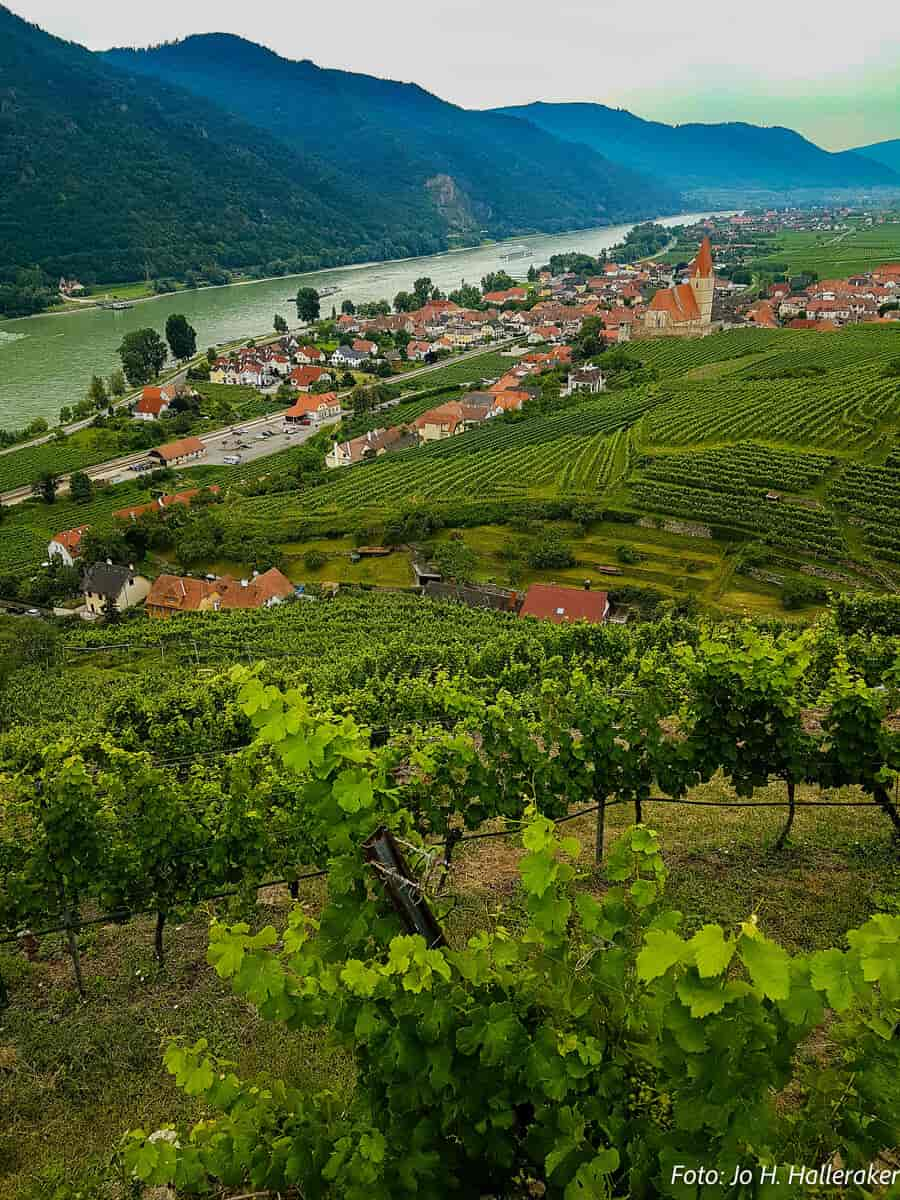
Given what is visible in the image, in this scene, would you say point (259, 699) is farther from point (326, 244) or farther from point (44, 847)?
point (326, 244)

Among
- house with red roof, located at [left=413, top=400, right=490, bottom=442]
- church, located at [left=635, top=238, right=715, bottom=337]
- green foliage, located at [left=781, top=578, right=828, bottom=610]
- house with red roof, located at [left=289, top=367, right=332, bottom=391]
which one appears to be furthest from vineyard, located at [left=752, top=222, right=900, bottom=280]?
green foliage, located at [left=781, top=578, right=828, bottom=610]

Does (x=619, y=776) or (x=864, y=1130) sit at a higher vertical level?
(x=864, y=1130)

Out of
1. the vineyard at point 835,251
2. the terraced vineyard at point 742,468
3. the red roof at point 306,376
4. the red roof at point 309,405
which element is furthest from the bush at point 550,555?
the vineyard at point 835,251

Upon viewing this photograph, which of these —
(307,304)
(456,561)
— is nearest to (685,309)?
(307,304)

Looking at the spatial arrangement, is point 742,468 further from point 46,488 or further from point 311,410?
point 46,488

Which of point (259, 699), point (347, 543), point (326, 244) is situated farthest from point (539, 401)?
point (326, 244)

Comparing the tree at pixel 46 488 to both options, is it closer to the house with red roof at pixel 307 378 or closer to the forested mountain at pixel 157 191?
the house with red roof at pixel 307 378

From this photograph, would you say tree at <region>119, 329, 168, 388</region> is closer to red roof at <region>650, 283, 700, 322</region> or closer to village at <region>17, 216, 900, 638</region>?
village at <region>17, 216, 900, 638</region>
